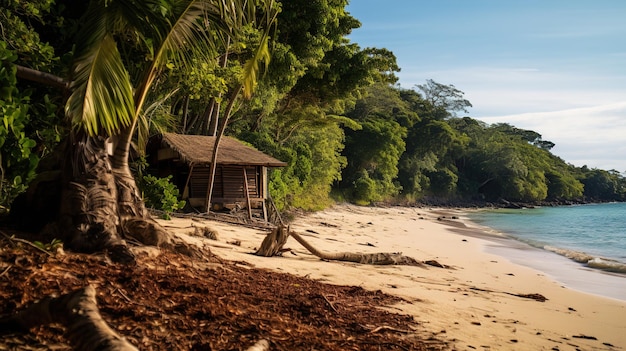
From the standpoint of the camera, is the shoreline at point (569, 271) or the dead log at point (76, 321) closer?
the dead log at point (76, 321)

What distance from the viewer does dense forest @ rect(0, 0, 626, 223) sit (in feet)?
15.5

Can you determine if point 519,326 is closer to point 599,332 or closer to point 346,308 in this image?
point 599,332

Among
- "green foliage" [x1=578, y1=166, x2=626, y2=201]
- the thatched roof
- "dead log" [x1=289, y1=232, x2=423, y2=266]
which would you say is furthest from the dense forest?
"green foliage" [x1=578, y1=166, x2=626, y2=201]

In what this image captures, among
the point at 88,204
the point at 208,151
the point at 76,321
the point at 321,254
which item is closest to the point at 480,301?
the point at 321,254

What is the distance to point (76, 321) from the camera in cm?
254

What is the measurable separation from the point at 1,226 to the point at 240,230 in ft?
25.6

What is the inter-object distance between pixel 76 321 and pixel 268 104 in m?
19.8

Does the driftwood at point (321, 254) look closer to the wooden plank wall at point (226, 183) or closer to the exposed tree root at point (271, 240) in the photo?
the exposed tree root at point (271, 240)

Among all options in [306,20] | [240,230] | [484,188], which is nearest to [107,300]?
[240,230]

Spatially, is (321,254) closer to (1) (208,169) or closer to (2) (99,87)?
(2) (99,87)

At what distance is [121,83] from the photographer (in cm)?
420

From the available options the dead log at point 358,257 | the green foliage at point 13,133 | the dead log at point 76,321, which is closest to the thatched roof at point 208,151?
the dead log at point 358,257

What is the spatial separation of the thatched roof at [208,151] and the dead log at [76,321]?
12296 millimetres

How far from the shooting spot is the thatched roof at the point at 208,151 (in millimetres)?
15289
